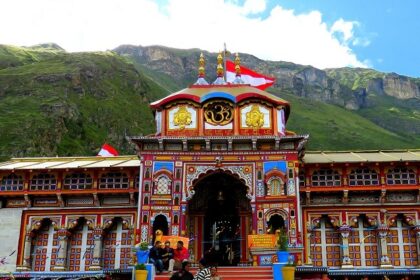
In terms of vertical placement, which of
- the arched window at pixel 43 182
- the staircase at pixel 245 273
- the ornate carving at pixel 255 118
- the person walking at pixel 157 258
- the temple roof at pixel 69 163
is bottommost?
the staircase at pixel 245 273

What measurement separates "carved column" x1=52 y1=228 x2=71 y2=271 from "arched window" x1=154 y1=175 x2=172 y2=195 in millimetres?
6968

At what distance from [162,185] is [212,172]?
9.92 ft

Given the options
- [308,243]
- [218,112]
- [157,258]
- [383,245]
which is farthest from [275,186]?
[157,258]

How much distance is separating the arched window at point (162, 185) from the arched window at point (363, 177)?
11.1 m

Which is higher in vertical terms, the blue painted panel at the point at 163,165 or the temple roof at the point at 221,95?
the temple roof at the point at 221,95

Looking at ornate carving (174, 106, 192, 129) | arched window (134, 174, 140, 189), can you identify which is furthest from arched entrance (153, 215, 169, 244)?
ornate carving (174, 106, 192, 129)

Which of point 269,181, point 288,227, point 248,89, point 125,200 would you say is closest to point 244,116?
point 248,89

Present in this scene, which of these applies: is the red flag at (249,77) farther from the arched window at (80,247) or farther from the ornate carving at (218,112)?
the arched window at (80,247)

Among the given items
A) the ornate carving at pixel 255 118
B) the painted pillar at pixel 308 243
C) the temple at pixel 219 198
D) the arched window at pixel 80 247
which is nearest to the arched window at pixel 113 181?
the temple at pixel 219 198

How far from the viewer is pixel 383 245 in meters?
30.1

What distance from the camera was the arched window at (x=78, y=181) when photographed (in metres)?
31.9

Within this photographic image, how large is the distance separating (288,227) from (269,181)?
287cm

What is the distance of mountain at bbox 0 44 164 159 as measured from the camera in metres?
89.9

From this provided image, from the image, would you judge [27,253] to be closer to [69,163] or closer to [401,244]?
[69,163]
